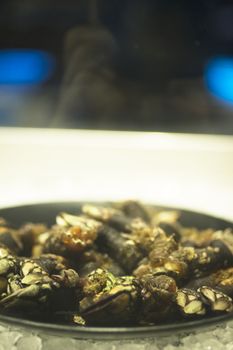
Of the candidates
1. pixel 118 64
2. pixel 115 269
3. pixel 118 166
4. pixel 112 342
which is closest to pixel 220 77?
pixel 118 64

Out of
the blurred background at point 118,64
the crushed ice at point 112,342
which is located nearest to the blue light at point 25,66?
the blurred background at point 118,64

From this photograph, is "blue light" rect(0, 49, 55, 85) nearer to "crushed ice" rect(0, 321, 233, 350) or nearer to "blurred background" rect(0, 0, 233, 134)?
"blurred background" rect(0, 0, 233, 134)

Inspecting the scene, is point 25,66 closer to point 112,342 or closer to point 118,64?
point 118,64

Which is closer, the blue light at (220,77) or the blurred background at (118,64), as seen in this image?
the blurred background at (118,64)

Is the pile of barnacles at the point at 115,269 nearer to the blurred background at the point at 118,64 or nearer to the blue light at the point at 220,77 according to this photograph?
the blurred background at the point at 118,64

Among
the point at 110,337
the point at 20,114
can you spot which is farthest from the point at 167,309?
the point at 20,114

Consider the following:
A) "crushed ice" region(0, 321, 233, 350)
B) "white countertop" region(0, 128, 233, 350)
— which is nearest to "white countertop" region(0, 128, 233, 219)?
"white countertop" region(0, 128, 233, 350)
